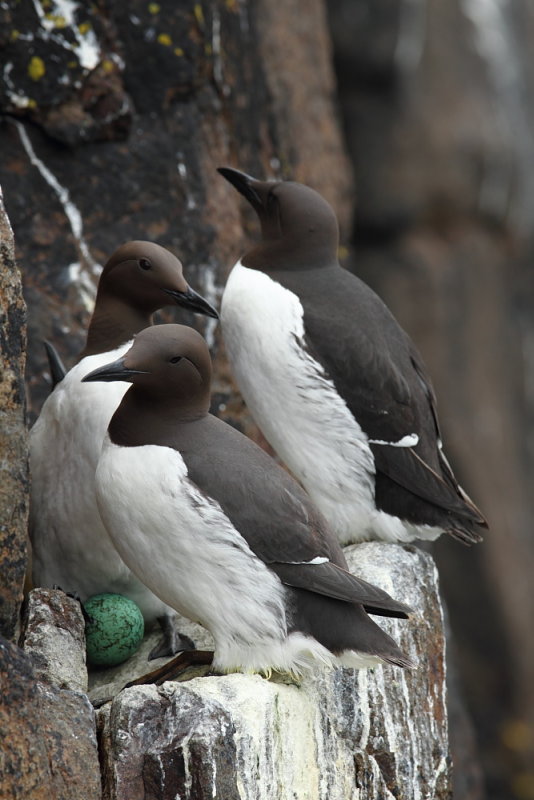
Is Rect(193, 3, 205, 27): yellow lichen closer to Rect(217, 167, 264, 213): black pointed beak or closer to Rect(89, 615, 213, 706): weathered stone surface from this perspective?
Rect(217, 167, 264, 213): black pointed beak

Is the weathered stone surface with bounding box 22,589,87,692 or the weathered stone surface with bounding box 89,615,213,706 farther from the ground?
the weathered stone surface with bounding box 22,589,87,692

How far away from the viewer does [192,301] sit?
4.31 m

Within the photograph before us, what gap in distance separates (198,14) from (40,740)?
412 centimetres

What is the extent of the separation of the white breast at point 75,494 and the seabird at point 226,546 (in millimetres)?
484

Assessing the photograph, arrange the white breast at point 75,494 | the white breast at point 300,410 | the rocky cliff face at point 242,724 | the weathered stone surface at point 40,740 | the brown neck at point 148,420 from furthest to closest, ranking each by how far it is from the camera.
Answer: the white breast at point 300,410 < the white breast at point 75,494 < the brown neck at point 148,420 < the rocky cliff face at point 242,724 < the weathered stone surface at point 40,740

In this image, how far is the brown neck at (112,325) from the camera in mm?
4414

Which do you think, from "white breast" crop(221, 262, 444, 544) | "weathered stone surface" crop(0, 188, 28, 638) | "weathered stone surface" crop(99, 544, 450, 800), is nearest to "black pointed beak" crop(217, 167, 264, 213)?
"white breast" crop(221, 262, 444, 544)

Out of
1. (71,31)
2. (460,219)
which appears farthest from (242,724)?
(460,219)

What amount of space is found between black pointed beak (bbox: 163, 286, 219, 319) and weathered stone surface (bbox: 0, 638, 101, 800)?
5.15 feet

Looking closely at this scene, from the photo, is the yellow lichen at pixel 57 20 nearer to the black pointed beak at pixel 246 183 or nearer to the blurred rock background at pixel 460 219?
the black pointed beak at pixel 246 183

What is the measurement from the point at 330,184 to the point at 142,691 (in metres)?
5.13

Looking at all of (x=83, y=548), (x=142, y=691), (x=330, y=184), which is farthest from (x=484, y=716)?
(x=142, y=691)

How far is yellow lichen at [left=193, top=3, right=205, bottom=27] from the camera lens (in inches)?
237

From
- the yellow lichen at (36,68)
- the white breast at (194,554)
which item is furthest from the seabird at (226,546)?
the yellow lichen at (36,68)
